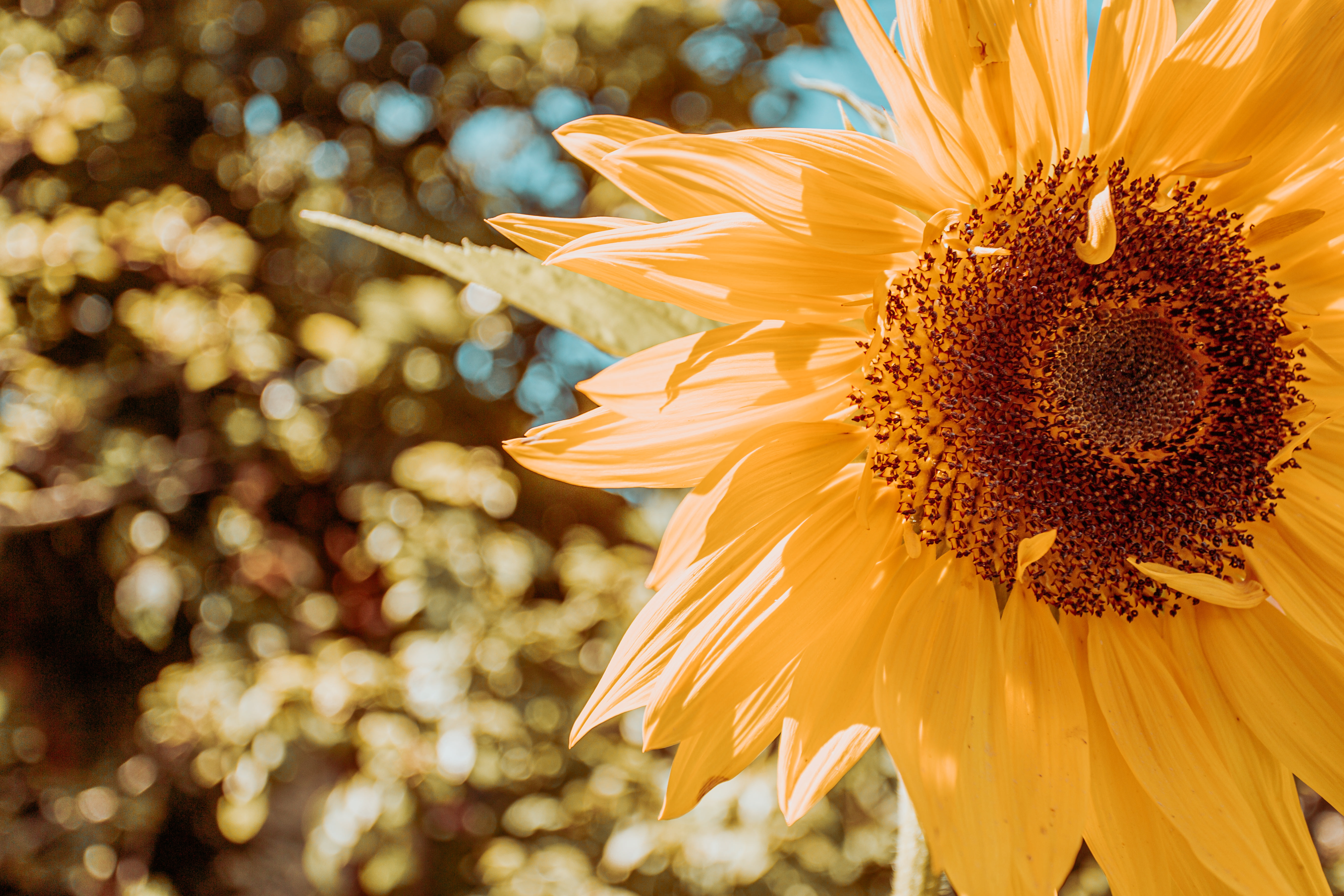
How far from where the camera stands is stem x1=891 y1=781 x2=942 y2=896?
24.6 inches

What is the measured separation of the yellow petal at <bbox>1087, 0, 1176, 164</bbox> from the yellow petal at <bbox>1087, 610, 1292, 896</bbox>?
407 mm

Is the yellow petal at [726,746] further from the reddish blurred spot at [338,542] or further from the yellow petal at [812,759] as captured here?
the reddish blurred spot at [338,542]

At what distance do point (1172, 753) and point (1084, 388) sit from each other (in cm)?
30

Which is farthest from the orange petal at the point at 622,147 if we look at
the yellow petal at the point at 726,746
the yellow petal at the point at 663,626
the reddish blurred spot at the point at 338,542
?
the reddish blurred spot at the point at 338,542

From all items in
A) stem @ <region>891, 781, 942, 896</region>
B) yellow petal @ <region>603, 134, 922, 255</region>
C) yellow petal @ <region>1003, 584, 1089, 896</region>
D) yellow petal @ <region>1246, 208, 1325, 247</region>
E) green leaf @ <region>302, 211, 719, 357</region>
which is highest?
yellow petal @ <region>1246, 208, 1325, 247</region>

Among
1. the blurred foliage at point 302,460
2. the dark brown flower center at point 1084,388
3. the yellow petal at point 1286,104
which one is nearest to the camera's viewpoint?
the yellow petal at point 1286,104

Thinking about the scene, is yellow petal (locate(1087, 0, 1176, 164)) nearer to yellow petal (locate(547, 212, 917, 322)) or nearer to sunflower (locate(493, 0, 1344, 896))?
sunflower (locate(493, 0, 1344, 896))

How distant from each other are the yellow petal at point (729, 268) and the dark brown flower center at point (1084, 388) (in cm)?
4

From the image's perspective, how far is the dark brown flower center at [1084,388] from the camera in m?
0.69

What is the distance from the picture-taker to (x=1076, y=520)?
73cm

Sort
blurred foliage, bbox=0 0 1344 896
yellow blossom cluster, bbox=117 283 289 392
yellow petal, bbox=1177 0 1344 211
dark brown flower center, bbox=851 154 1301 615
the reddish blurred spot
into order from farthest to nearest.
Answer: the reddish blurred spot → yellow blossom cluster, bbox=117 283 289 392 → blurred foliage, bbox=0 0 1344 896 → dark brown flower center, bbox=851 154 1301 615 → yellow petal, bbox=1177 0 1344 211

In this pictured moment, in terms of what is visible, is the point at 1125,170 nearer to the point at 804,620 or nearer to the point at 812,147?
the point at 812,147

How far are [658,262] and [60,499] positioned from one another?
1995 mm

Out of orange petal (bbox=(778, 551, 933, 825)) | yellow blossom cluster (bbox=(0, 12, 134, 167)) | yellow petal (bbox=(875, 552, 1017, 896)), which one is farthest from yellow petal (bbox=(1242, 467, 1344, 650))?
yellow blossom cluster (bbox=(0, 12, 134, 167))
